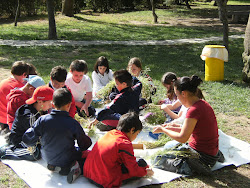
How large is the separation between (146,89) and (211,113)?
2423 mm

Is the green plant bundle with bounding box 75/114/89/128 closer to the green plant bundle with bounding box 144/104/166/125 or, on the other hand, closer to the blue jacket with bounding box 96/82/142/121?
the blue jacket with bounding box 96/82/142/121

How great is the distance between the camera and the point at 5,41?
523 inches

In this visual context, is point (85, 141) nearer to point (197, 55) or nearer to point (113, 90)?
point (113, 90)

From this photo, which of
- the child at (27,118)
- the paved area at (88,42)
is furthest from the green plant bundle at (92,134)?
the paved area at (88,42)

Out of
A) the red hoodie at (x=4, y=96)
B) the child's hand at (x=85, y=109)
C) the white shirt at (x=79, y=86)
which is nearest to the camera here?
the red hoodie at (x=4, y=96)

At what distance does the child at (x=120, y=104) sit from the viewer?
16.0 feet

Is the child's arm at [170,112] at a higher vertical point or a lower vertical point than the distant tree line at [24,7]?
lower

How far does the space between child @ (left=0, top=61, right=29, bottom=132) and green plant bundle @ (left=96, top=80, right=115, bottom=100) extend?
5.53 feet

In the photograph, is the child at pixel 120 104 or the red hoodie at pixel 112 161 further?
the child at pixel 120 104

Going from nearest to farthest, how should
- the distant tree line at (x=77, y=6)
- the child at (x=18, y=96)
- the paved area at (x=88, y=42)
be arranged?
the child at (x=18, y=96) < the paved area at (x=88, y=42) < the distant tree line at (x=77, y=6)

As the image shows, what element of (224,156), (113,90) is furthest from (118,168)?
(113,90)

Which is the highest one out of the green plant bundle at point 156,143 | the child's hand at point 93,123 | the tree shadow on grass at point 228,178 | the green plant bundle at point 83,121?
the child's hand at point 93,123

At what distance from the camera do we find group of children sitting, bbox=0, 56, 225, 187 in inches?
136

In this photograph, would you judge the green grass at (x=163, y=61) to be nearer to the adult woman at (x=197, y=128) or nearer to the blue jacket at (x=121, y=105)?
the blue jacket at (x=121, y=105)
